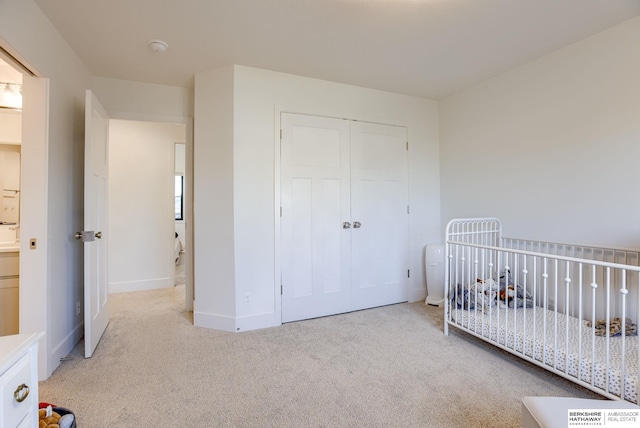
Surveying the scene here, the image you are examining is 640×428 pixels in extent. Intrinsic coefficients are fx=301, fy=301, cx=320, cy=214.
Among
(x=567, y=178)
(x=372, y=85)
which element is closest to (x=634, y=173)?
(x=567, y=178)

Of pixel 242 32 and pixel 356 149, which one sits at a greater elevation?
pixel 242 32

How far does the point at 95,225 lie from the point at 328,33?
234 centimetres

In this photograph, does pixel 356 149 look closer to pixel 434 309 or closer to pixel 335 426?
pixel 434 309

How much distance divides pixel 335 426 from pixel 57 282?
2121 millimetres

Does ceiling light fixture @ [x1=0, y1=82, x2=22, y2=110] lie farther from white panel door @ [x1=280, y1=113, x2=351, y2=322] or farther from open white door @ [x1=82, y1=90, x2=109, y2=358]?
white panel door @ [x1=280, y1=113, x2=351, y2=322]

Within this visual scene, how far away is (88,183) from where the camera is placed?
2230 mm

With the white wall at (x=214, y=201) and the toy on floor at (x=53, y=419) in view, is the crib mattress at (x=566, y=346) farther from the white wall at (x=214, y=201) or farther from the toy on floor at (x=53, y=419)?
the toy on floor at (x=53, y=419)

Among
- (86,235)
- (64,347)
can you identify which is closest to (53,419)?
(64,347)

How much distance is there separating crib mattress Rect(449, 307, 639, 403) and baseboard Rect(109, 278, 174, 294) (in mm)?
3719

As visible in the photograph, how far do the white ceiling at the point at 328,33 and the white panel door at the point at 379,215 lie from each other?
695 millimetres

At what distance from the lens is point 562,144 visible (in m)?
2.45

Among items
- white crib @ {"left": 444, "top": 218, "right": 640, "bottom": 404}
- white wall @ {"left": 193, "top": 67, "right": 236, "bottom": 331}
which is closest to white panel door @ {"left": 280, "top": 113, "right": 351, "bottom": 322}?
white wall @ {"left": 193, "top": 67, "right": 236, "bottom": 331}

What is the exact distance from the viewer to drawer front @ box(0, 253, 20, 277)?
2154mm

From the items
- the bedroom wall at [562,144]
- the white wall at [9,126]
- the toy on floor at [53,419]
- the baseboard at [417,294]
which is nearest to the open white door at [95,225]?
the white wall at [9,126]
